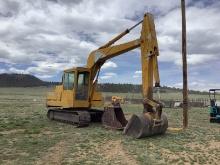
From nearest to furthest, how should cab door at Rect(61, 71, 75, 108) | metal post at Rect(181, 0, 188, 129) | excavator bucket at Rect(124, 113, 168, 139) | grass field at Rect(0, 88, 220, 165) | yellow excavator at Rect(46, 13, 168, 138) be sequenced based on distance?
grass field at Rect(0, 88, 220, 165)
excavator bucket at Rect(124, 113, 168, 139)
yellow excavator at Rect(46, 13, 168, 138)
metal post at Rect(181, 0, 188, 129)
cab door at Rect(61, 71, 75, 108)

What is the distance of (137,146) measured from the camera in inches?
549

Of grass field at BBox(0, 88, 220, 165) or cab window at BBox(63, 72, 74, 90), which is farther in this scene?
cab window at BBox(63, 72, 74, 90)

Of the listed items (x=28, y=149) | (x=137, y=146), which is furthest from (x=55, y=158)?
(x=137, y=146)

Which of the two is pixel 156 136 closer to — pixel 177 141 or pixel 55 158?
pixel 177 141

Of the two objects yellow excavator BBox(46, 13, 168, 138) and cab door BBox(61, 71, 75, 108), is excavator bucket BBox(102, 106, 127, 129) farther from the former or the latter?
cab door BBox(61, 71, 75, 108)

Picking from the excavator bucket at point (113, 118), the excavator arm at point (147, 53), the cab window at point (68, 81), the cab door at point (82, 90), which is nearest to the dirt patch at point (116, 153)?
the excavator arm at point (147, 53)

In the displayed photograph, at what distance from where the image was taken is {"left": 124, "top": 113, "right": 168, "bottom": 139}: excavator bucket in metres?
15.4

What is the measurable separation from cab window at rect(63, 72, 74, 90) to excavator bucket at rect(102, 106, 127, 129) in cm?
274

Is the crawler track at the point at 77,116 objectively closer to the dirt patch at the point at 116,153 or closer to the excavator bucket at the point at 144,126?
the excavator bucket at the point at 144,126

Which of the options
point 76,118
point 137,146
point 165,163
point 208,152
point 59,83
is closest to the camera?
point 165,163

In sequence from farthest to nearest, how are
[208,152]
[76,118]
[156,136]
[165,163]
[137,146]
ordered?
1. [76,118]
2. [156,136]
3. [137,146]
4. [208,152]
5. [165,163]

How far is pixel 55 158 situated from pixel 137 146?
3.29 m

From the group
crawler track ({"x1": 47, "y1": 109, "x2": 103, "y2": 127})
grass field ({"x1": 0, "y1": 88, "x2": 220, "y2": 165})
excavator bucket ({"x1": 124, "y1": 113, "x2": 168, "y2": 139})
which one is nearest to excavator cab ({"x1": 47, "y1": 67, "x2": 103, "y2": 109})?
crawler track ({"x1": 47, "y1": 109, "x2": 103, "y2": 127})

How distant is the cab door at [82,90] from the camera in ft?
66.3
